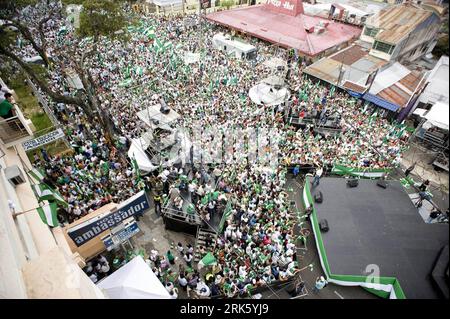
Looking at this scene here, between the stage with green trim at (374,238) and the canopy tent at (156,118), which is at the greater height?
the canopy tent at (156,118)

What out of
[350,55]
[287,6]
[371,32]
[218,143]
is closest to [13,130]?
[218,143]

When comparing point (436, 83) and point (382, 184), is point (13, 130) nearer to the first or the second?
point (382, 184)

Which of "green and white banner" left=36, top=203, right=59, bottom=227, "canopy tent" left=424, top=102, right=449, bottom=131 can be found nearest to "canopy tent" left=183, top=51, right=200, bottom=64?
"canopy tent" left=424, top=102, right=449, bottom=131

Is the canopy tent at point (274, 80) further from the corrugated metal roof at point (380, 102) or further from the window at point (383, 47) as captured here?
the window at point (383, 47)

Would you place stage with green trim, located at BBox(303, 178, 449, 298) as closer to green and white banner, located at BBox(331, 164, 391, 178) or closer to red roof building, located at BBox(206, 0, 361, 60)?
green and white banner, located at BBox(331, 164, 391, 178)

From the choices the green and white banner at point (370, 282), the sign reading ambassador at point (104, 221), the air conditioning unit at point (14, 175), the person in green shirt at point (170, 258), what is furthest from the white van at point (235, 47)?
the air conditioning unit at point (14, 175)
